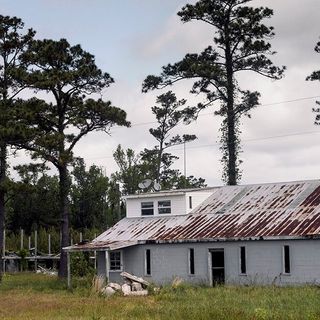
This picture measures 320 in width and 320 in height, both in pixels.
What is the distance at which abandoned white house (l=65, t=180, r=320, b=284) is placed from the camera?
35500 mm

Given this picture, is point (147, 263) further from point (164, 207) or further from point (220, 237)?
point (220, 237)

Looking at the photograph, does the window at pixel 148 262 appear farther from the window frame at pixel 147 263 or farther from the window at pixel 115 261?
the window at pixel 115 261

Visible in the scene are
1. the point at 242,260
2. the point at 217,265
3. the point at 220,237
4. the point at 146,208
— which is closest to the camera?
the point at 242,260

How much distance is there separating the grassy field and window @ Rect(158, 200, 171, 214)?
763cm

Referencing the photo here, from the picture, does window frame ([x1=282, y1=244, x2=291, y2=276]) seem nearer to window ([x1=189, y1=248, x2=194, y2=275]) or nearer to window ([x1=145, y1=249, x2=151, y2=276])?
window ([x1=189, y1=248, x2=194, y2=275])

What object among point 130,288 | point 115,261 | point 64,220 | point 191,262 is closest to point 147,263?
point 115,261

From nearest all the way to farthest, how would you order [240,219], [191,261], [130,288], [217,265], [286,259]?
[286,259], [130,288], [240,219], [191,261], [217,265]

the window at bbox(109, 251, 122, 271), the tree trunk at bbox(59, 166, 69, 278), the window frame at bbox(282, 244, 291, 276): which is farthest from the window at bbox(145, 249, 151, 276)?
the window frame at bbox(282, 244, 291, 276)

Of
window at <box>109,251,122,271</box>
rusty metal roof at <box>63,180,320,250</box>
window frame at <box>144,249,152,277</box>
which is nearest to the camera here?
rusty metal roof at <box>63,180,320,250</box>

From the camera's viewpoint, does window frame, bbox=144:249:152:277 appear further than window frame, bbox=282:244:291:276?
Yes

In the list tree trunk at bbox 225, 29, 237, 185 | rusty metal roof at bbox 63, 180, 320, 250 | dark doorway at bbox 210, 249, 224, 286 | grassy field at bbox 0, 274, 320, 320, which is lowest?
grassy field at bbox 0, 274, 320, 320

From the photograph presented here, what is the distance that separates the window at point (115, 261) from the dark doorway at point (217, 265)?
19.3ft

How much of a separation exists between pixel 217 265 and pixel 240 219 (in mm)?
2934

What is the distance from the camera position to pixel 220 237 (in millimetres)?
37656
